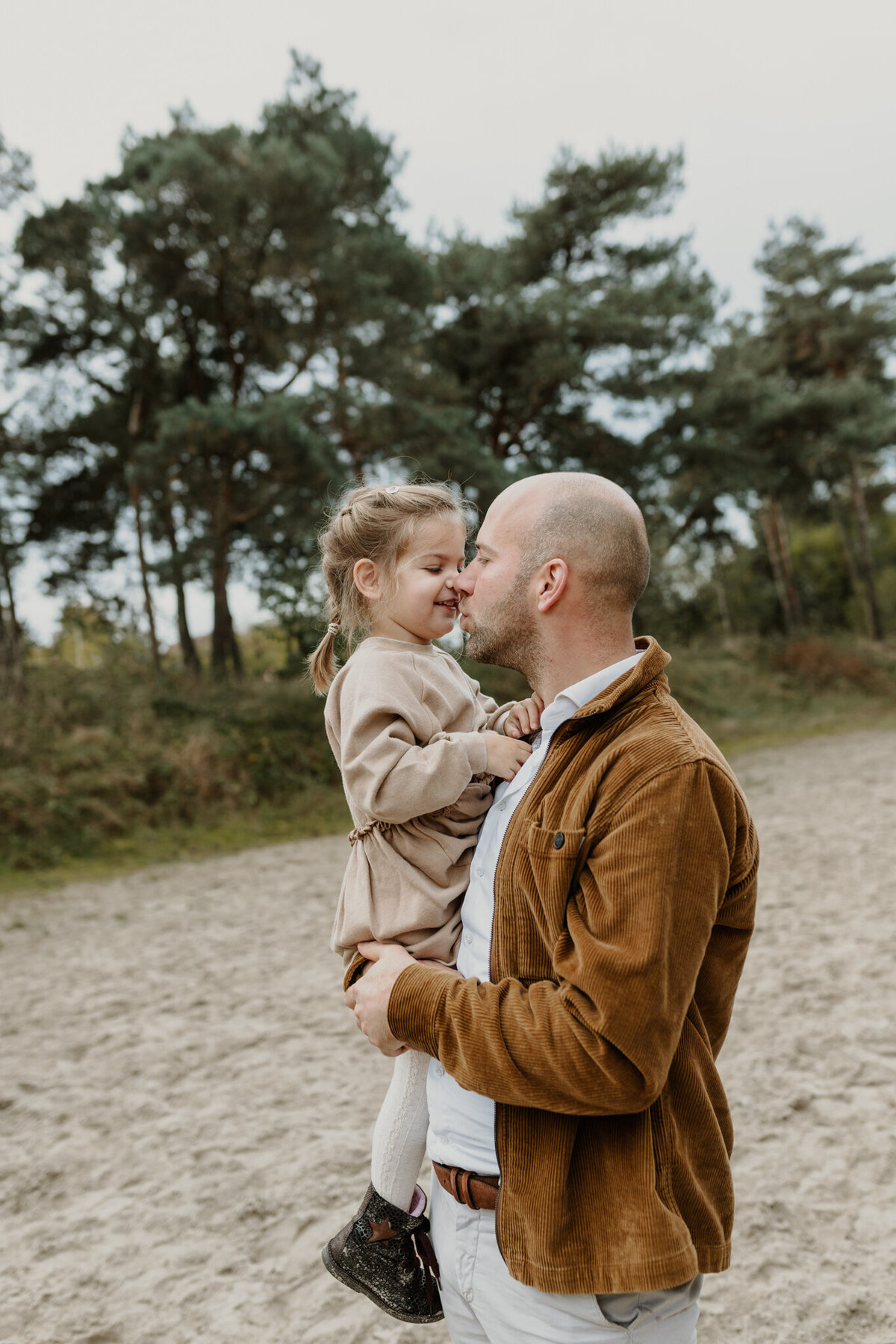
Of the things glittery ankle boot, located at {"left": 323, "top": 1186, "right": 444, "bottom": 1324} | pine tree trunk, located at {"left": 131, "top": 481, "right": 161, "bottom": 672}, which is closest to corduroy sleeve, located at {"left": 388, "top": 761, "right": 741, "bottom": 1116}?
glittery ankle boot, located at {"left": 323, "top": 1186, "right": 444, "bottom": 1324}

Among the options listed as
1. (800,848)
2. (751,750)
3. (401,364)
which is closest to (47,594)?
(401,364)

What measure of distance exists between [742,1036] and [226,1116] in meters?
2.80

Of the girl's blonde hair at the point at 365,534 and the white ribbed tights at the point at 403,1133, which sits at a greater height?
the girl's blonde hair at the point at 365,534

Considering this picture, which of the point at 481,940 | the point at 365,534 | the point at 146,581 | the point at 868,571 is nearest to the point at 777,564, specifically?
the point at 868,571

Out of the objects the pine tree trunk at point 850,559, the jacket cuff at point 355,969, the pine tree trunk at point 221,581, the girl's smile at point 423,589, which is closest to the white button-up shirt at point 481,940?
the jacket cuff at point 355,969

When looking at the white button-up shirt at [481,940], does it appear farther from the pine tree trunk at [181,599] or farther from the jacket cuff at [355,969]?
the pine tree trunk at [181,599]

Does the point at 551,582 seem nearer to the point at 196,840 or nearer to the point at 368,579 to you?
the point at 368,579

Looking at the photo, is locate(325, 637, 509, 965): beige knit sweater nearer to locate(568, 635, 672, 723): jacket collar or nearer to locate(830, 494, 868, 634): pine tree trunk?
locate(568, 635, 672, 723): jacket collar

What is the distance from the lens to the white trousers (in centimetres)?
154

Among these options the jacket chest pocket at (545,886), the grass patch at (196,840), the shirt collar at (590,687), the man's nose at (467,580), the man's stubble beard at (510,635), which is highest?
the man's nose at (467,580)

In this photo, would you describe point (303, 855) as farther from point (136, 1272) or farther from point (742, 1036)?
point (136, 1272)

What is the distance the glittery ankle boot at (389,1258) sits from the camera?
198 centimetres

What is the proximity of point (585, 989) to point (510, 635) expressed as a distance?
680 millimetres

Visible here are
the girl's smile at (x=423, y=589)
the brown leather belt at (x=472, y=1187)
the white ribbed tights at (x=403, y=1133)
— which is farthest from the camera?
the girl's smile at (x=423, y=589)
